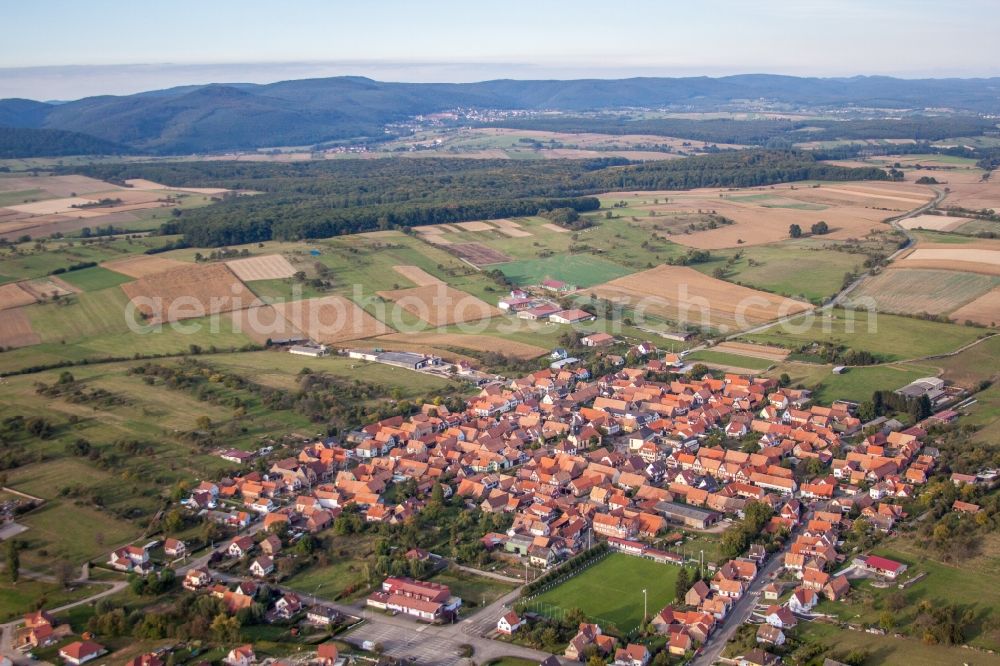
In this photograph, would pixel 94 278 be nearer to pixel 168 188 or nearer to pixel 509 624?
pixel 509 624

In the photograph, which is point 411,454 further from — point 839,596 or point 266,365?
point 839,596

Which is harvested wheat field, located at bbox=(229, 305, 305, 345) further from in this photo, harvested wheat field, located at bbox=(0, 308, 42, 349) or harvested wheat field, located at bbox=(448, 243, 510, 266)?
harvested wheat field, located at bbox=(448, 243, 510, 266)

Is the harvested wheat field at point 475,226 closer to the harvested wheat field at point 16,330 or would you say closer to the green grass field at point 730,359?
the green grass field at point 730,359

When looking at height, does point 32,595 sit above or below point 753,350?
below

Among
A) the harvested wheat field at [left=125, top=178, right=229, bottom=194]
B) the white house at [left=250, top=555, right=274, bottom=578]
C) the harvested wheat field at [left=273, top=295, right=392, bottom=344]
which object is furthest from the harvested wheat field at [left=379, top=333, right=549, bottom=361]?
the harvested wheat field at [left=125, top=178, right=229, bottom=194]

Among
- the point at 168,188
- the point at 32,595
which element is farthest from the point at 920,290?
the point at 168,188

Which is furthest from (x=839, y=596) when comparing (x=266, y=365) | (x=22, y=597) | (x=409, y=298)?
(x=409, y=298)
